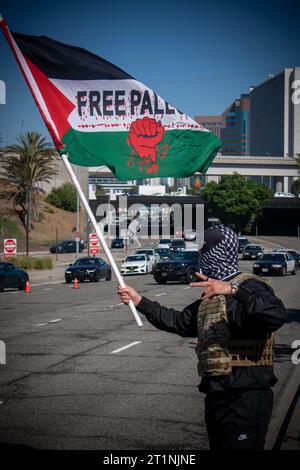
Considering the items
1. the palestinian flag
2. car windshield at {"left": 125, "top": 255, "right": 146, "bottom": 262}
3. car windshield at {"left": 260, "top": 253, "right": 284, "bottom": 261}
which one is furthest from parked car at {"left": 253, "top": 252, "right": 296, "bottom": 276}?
the palestinian flag

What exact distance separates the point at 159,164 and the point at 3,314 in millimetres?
15655

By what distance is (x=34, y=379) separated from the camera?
11820 mm

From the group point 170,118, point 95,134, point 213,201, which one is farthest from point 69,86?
point 213,201

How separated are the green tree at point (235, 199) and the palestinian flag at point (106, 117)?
274ft

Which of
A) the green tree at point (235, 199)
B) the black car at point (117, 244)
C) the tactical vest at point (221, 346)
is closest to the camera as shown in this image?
the tactical vest at point (221, 346)

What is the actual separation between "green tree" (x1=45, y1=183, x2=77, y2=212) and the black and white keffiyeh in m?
93.7

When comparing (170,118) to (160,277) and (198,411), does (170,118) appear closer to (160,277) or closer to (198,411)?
(198,411)

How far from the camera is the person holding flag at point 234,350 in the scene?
481 cm

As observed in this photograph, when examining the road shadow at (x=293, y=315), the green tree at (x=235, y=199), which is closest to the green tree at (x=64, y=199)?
the green tree at (x=235, y=199)

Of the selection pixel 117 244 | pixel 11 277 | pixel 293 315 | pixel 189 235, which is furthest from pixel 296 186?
pixel 293 315

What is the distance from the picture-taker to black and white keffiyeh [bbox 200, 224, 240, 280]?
5.10m

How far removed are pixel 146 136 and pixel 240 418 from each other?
4016 millimetres

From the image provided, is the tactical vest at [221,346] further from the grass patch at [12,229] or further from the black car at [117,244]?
the black car at [117,244]

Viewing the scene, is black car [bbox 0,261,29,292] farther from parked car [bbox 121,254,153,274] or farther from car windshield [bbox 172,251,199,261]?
parked car [bbox 121,254,153,274]
